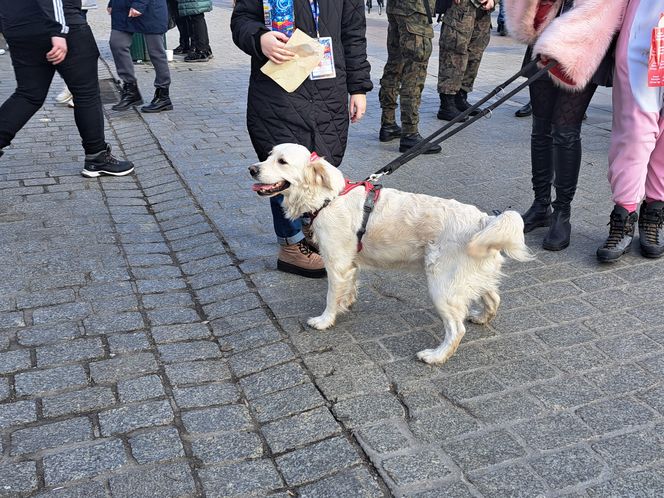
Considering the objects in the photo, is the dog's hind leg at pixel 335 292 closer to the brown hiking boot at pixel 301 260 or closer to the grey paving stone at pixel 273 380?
the grey paving stone at pixel 273 380

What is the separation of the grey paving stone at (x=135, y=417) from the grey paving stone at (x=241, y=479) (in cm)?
43

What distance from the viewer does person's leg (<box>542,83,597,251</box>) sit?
4.80 metres

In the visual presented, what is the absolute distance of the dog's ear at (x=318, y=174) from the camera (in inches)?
144

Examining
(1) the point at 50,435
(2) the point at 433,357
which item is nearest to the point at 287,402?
(2) the point at 433,357

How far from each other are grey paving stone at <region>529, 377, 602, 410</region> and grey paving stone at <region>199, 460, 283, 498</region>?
133 centimetres

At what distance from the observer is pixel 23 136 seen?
7.76m

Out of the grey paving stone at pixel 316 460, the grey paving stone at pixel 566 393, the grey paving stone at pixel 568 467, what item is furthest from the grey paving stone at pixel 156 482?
the grey paving stone at pixel 566 393

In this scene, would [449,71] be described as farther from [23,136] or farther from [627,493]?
[627,493]

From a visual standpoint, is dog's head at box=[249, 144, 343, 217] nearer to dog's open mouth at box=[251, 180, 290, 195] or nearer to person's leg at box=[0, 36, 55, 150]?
dog's open mouth at box=[251, 180, 290, 195]

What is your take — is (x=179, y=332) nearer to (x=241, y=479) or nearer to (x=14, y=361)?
(x=14, y=361)

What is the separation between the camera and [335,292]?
12.6ft

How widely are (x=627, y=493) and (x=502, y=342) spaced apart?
1229 millimetres

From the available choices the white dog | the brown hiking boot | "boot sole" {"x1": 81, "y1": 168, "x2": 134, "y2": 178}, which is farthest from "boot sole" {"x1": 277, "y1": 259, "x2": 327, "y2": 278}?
"boot sole" {"x1": 81, "y1": 168, "x2": 134, "y2": 178}

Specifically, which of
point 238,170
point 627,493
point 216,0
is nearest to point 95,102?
point 238,170
